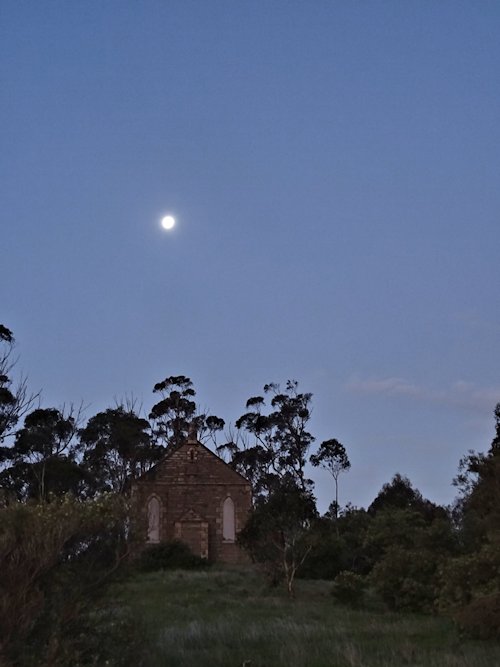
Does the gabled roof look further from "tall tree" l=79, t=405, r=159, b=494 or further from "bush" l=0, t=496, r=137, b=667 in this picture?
"bush" l=0, t=496, r=137, b=667

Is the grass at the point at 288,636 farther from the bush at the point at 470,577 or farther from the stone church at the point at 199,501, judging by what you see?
the stone church at the point at 199,501

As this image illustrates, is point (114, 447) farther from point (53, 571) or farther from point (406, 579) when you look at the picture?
point (53, 571)

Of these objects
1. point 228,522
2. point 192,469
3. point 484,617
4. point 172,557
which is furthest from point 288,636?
point 192,469

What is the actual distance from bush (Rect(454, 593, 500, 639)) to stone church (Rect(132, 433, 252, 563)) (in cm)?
2916

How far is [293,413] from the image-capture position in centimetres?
6259

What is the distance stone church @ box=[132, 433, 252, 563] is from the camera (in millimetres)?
42344

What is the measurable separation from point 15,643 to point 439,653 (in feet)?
24.1

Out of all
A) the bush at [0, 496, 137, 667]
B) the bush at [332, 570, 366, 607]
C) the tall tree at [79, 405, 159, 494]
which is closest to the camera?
the bush at [0, 496, 137, 667]

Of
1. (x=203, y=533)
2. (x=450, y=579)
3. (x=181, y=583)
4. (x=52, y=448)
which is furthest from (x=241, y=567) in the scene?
(x=450, y=579)

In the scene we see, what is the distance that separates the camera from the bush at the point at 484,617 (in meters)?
13.7

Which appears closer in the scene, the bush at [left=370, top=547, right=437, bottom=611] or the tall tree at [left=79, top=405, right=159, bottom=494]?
the bush at [left=370, top=547, right=437, bottom=611]

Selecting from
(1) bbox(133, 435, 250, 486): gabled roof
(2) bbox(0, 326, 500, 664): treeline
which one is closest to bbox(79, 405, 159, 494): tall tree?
(2) bbox(0, 326, 500, 664): treeline

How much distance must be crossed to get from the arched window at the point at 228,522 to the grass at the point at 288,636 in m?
20.6

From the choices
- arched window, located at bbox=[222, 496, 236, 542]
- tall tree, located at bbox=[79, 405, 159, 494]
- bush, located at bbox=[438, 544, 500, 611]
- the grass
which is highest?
tall tree, located at bbox=[79, 405, 159, 494]
